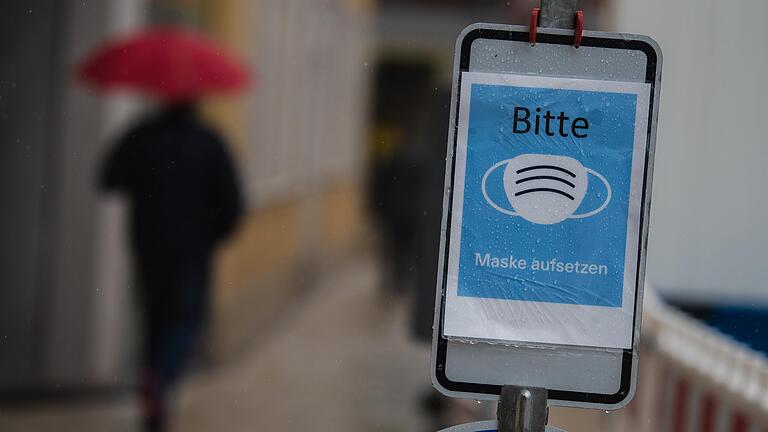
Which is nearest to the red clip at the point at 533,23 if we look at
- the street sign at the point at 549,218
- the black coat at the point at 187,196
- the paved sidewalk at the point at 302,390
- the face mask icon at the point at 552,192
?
the street sign at the point at 549,218

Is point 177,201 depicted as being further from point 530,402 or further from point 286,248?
point 286,248

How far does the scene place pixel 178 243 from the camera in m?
5.87

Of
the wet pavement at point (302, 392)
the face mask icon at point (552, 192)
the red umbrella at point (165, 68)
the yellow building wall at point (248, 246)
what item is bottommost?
the wet pavement at point (302, 392)

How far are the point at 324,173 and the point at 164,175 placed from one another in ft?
34.9

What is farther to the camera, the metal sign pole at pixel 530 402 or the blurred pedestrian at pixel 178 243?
the blurred pedestrian at pixel 178 243

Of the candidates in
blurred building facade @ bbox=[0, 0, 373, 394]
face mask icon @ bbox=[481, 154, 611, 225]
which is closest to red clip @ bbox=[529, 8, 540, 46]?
face mask icon @ bbox=[481, 154, 611, 225]

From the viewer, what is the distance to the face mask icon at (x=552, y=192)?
6.65 feet

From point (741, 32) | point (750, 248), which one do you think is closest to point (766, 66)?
point (741, 32)

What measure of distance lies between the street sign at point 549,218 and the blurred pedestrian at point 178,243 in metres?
3.26

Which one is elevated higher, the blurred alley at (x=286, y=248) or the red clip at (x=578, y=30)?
the red clip at (x=578, y=30)

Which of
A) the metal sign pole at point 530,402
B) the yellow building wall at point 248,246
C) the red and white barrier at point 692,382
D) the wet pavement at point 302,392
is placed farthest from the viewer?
the yellow building wall at point 248,246

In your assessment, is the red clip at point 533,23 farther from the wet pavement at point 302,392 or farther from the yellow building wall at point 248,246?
the yellow building wall at point 248,246

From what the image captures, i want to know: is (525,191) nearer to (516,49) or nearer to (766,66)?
(516,49)

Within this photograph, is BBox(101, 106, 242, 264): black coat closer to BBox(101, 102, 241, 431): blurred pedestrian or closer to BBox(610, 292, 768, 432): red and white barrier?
BBox(101, 102, 241, 431): blurred pedestrian
